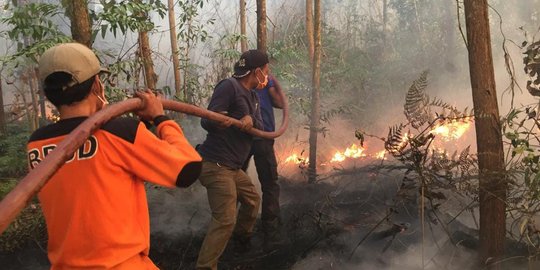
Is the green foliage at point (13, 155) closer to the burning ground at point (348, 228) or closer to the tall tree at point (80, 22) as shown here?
the burning ground at point (348, 228)

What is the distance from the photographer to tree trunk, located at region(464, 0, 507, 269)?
12.2ft

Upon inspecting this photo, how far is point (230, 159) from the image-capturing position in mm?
4605

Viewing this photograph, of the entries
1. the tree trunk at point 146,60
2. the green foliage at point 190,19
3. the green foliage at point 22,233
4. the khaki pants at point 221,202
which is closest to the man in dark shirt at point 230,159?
the khaki pants at point 221,202

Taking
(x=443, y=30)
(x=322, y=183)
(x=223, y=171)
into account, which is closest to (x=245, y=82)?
(x=223, y=171)

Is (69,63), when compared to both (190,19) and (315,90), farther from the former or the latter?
(190,19)

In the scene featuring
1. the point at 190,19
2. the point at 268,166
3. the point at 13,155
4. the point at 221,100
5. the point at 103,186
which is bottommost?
the point at 13,155

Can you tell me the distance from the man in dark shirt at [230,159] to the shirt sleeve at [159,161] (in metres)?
1.95

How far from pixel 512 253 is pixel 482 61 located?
1.88 meters

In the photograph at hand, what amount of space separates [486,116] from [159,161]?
2.88 m

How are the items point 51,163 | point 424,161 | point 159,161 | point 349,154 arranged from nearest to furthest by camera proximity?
point 51,163
point 159,161
point 424,161
point 349,154

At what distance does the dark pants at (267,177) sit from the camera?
5.66 m

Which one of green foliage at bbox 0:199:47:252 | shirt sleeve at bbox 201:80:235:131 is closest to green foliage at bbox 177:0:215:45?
shirt sleeve at bbox 201:80:235:131

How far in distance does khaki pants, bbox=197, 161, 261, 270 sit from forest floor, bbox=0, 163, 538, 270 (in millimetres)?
735

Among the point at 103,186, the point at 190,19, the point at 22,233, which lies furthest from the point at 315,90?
the point at 103,186
